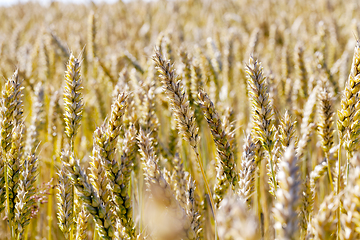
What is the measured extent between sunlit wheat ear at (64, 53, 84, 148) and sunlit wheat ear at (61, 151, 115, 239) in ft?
0.60

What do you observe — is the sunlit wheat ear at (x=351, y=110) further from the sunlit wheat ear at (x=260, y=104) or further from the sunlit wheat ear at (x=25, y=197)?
the sunlit wheat ear at (x=25, y=197)

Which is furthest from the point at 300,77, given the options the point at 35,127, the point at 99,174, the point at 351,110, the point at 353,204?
the point at 35,127

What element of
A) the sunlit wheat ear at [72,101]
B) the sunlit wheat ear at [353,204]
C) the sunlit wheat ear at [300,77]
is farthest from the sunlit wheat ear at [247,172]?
the sunlit wheat ear at [300,77]

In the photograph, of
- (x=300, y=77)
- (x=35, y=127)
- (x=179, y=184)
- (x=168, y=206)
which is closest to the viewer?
(x=168, y=206)

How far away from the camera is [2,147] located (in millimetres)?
914

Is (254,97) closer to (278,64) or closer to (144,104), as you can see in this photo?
(144,104)

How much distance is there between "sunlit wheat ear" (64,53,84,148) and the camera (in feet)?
3.02

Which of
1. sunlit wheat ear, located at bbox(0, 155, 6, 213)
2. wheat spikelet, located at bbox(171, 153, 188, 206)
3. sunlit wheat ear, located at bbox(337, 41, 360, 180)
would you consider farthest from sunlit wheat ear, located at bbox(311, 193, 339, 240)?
sunlit wheat ear, located at bbox(0, 155, 6, 213)

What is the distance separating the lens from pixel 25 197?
902 millimetres

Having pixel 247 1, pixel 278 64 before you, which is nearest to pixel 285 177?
pixel 278 64

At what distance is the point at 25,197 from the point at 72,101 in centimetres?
34

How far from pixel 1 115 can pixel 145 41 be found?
293cm

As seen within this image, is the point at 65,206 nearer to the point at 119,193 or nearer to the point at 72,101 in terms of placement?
the point at 119,193

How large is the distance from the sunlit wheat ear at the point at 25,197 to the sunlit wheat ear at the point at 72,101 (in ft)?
0.58
